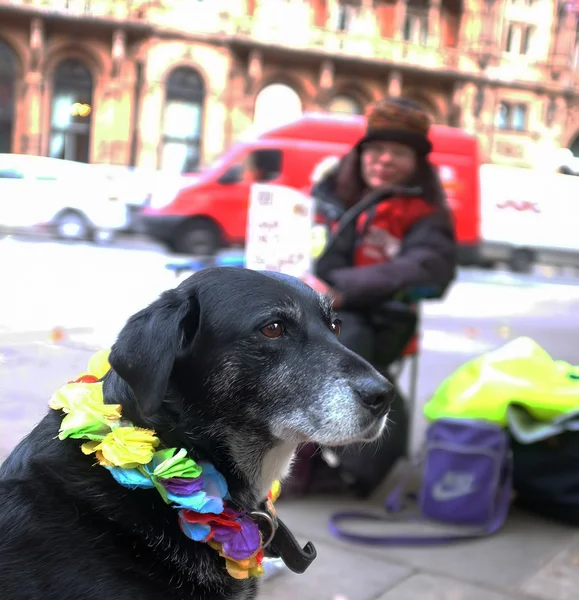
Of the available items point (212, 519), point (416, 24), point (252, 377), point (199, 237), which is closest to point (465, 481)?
point (252, 377)

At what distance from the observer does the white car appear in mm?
14586

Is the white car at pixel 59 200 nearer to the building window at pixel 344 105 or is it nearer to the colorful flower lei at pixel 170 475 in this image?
the colorful flower lei at pixel 170 475

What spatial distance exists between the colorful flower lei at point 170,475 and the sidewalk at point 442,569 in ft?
3.75

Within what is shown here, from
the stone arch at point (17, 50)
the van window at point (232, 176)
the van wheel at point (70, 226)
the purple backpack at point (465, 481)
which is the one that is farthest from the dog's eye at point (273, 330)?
the stone arch at point (17, 50)

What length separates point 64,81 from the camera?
84.3ft

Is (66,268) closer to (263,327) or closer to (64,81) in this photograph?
(263,327)

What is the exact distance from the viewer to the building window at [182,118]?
1059 inches

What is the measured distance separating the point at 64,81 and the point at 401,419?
81.9 feet

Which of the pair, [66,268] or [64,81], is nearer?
[66,268]

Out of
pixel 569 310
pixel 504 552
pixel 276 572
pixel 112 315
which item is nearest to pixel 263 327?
pixel 276 572

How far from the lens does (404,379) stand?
6.65 meters

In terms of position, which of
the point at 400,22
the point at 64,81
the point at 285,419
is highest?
the point at 400,22

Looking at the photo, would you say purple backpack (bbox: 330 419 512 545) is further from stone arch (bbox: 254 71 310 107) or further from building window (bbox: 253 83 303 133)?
stone arch (bbox: 254 71 310 107)

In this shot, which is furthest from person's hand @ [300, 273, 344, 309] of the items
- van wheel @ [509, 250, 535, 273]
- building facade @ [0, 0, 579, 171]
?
building facade @ [0, 0, 579, 171]
